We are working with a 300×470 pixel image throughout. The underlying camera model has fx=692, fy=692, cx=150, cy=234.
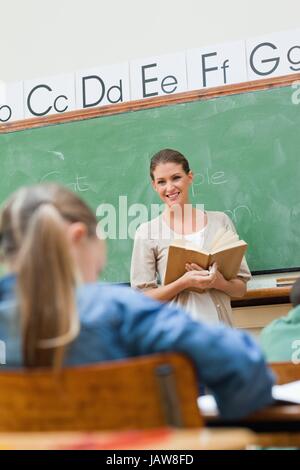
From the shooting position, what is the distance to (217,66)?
383cm

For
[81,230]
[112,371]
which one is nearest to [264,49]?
[81,230]

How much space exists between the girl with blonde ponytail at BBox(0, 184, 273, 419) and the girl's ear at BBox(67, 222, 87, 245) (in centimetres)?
4

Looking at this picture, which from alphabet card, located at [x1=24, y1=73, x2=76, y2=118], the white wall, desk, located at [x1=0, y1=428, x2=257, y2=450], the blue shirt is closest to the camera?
desk, located at [x1=0, y1=428, x2=257, y2=450]

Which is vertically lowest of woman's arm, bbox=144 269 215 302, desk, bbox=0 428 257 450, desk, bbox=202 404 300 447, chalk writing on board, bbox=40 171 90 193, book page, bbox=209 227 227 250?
desk, bbox=0 428 257 450

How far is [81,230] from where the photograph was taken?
1.17 m

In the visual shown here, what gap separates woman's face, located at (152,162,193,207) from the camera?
3.33 m

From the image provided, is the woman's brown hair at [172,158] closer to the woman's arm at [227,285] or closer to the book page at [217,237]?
→ the book page at [217,237]

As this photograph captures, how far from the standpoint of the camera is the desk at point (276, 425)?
1045mm

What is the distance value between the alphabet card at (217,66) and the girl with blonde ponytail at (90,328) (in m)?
2.87

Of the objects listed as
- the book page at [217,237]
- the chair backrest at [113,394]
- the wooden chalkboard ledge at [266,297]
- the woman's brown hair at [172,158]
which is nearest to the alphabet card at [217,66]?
the woman's brown hair at [172,158]

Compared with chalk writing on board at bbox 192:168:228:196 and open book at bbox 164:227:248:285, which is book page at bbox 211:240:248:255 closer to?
open book at bbox 164:227:248:285

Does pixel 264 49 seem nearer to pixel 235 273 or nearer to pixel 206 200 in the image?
pixel 206 200

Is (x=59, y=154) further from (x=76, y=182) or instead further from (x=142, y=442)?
(x=142, y=442)

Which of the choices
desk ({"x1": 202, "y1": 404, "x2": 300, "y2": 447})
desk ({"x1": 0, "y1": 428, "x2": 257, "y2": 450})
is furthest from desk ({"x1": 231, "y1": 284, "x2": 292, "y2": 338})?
desk ({"x1": 0, "y1": 428, "x2": 257, "y2": 450})
